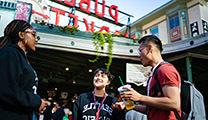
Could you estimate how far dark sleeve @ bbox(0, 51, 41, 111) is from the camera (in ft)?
5.91

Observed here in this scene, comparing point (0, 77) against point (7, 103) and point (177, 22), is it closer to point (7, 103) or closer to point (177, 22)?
point (7, 103)

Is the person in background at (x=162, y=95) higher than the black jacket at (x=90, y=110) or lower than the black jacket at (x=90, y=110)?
higher

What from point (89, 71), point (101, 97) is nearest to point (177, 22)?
point (89, 71)

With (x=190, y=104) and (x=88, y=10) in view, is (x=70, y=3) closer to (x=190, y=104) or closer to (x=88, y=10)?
(x=88, y=10)

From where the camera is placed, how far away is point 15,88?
1.82 metres

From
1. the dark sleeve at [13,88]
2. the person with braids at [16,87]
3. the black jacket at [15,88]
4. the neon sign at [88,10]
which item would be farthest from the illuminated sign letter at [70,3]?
the dark sleeve at [13,88]

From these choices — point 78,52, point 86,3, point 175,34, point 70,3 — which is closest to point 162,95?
point 78,52

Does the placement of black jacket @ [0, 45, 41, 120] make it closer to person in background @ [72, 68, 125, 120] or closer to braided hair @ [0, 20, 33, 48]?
braided hair @ [0, 20, 33, 48]

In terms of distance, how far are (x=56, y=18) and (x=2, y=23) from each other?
9587mm

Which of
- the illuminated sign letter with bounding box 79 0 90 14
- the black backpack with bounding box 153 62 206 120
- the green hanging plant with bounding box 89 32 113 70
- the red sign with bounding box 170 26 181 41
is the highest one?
the illuminated sign letter with bounding box 79 0 90 14

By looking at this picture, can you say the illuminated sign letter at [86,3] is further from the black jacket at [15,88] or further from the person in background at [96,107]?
the black jacket at [15,88]

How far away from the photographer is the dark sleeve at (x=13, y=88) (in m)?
1.80

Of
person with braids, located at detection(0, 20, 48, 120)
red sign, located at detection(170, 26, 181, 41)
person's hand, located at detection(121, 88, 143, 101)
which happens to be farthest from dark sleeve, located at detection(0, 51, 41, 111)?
red sign, located at detection(170, 26, 181, 41)

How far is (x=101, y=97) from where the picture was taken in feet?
11.8
